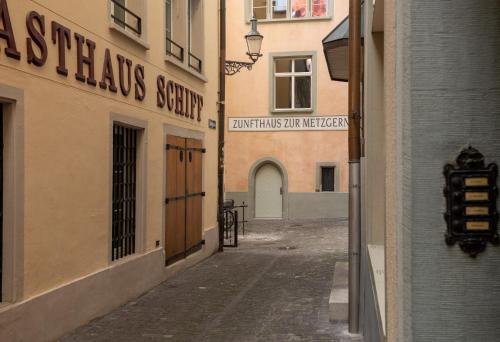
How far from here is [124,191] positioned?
28.5ft

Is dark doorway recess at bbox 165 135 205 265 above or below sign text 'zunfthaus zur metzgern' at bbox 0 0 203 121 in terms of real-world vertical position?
below

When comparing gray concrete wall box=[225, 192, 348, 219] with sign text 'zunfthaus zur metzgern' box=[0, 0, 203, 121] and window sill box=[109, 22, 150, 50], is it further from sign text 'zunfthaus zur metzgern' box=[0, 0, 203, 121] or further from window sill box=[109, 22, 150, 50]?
window sill box=[109, 22, 150, 50]

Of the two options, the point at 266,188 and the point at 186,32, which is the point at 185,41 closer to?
the point at 186,32

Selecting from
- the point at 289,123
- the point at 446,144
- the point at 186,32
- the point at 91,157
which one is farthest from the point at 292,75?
the point at 446,144

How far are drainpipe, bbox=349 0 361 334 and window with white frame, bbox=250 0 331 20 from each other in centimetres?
1524

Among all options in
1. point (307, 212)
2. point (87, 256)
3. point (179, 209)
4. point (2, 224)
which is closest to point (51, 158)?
point (2, 224)

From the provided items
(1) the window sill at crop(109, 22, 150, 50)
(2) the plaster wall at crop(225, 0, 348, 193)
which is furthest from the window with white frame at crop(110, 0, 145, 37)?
(2) the plaster wall at crop(225, 0, 348, 193)

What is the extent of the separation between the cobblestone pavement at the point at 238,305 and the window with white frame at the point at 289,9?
10.4m

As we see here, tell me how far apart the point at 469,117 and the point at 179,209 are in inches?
365

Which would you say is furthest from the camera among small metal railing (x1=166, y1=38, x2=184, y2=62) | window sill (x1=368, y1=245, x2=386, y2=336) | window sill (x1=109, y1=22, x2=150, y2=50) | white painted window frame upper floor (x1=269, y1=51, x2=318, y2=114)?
white painted window frame upper floor (x1=269, y1=51, x2=318, y2=114)

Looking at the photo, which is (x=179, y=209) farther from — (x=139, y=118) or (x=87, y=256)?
(x=87, y=256)

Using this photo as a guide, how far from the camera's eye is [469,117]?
6.03 feet

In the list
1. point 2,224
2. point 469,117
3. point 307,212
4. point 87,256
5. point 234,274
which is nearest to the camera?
point 469,117

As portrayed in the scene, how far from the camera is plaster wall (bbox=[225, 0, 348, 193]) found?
21.0 m
